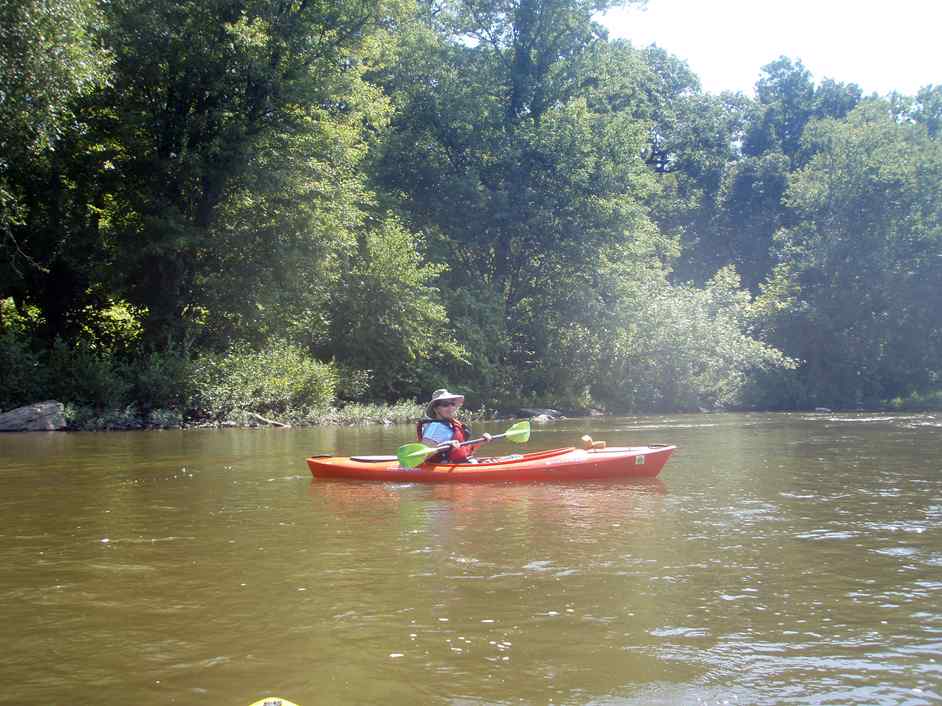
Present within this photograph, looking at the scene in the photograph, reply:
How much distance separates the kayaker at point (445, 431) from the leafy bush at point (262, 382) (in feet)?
34.9

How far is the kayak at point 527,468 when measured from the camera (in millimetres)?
9688

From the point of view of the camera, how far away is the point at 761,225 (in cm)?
4584

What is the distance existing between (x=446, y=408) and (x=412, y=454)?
783mm

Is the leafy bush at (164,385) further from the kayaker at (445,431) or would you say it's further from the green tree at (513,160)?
→ the green tree at (513,160)

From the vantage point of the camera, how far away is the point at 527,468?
31.7 feet

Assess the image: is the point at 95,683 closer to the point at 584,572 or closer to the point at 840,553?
the point at 584,572

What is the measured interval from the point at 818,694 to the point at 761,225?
147 feet

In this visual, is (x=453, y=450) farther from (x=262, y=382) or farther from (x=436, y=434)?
(x=262, y=382)

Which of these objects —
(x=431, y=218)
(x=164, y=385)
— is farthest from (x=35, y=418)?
(x=431, y=218)

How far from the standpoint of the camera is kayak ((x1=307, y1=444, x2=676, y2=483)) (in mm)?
9688

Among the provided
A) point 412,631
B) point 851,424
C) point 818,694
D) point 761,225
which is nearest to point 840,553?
point 818,694

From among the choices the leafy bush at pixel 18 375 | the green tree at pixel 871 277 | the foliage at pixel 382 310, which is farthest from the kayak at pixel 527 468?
the green tree at pixel 871 277

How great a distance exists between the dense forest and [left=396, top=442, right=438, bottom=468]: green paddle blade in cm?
994

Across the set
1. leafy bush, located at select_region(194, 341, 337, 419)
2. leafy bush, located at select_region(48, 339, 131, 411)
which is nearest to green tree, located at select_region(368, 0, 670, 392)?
leafy bush, located at select_region(194, 341, 337, 419)
